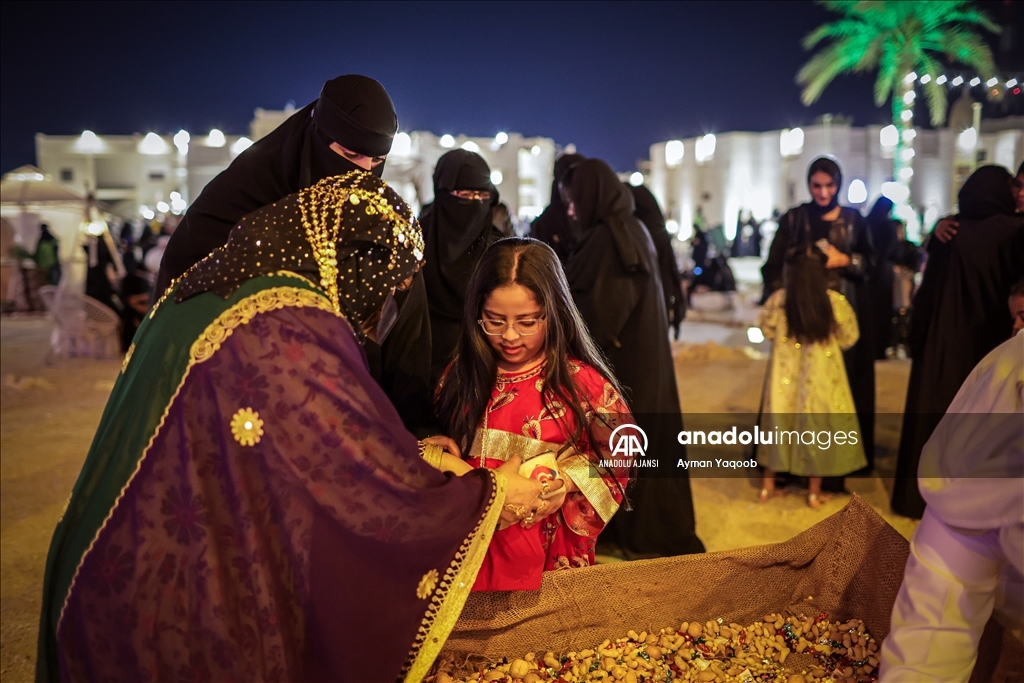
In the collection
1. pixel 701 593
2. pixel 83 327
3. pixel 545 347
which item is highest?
pixel 545 347

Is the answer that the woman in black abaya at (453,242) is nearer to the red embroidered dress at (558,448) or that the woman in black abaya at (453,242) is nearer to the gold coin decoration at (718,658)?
the red embroidered dress at (558,448)

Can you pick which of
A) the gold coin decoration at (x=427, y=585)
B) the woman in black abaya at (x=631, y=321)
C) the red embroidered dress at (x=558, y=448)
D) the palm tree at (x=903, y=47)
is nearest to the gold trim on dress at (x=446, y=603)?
the gold coin decoration at (x=427, y=585)

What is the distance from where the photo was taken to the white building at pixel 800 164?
24.5m

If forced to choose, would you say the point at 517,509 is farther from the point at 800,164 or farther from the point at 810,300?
the point at 800,164

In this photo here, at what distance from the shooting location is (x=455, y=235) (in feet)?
10.7

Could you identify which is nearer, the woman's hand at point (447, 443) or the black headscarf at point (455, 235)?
the woman's hand at point (447, 443)

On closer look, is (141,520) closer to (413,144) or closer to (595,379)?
(595,379)

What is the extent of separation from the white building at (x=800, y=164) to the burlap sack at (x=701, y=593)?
21789 mm

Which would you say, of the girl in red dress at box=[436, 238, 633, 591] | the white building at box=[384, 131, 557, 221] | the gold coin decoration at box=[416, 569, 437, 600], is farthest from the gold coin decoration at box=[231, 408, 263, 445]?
the white building at box=[384, 131, 557, 221]

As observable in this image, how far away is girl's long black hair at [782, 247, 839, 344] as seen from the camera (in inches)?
165

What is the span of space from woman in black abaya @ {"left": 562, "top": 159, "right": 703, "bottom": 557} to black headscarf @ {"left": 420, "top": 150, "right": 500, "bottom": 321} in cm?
47

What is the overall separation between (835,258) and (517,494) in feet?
10.2

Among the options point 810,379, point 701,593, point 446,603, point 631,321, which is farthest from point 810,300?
point 446,603

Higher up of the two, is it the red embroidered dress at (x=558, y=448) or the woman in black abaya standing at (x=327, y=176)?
the woman in black abaya standing at (x=327, y=176)
